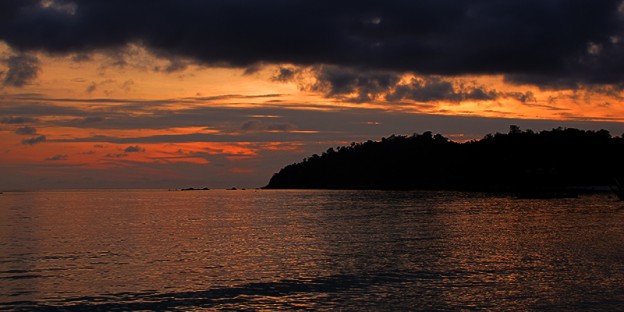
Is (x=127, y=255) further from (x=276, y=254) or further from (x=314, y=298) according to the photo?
(x=314, y=298)

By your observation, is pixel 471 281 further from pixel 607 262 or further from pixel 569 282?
pixel 607 262


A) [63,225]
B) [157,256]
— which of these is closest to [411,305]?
[157,256]

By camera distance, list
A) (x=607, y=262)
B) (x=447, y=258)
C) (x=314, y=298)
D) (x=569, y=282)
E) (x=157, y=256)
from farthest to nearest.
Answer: (x=157, y=256)
(x=447, y=258)
(x=607, y=262)
(x=569, y=282)
(x=314, y=298)

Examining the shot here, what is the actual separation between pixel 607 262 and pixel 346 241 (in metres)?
28.1

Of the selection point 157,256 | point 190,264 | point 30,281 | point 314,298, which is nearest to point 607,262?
point 314,298

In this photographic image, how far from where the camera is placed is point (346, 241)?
69.9 m

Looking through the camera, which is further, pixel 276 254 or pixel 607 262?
pixel 276 254

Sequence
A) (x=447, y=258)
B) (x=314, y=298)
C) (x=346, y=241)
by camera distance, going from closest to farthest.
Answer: (x=314, y=298), (x=447, y=258), (x=346, y=241)

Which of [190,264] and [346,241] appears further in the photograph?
[346,241]

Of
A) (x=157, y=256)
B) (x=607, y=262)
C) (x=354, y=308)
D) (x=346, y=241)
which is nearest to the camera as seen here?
(x=354, y=308)

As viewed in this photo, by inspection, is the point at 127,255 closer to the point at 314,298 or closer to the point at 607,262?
the point at 314,298

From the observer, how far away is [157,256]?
57719 millimetres

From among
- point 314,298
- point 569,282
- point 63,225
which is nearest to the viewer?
point 314,298

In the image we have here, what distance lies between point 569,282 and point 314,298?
17.1 meters
